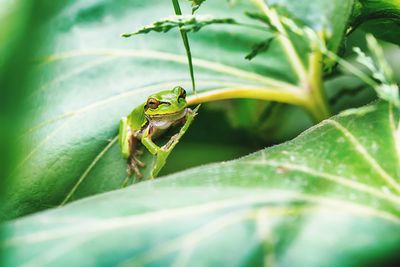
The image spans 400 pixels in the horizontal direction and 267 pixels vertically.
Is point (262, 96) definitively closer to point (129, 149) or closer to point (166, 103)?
point (166, 103)

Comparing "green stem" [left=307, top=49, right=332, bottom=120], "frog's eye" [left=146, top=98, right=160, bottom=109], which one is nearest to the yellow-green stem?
"green stem" [left=307, top=49, right=332, bottom=120]

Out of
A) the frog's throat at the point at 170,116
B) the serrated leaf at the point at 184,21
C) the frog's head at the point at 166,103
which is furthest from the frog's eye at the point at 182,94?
the serrated leaf at the point at 184,21

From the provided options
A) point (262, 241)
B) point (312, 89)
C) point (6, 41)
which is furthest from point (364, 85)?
point (6, 41)

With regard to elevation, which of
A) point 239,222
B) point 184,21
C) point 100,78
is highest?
point 184,21

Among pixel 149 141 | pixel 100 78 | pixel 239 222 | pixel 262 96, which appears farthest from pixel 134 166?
pixel 239 222

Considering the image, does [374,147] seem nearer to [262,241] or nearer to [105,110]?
[262,241]

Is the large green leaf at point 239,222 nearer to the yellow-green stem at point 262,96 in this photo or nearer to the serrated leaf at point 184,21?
the serrated leaf at point 184,21
